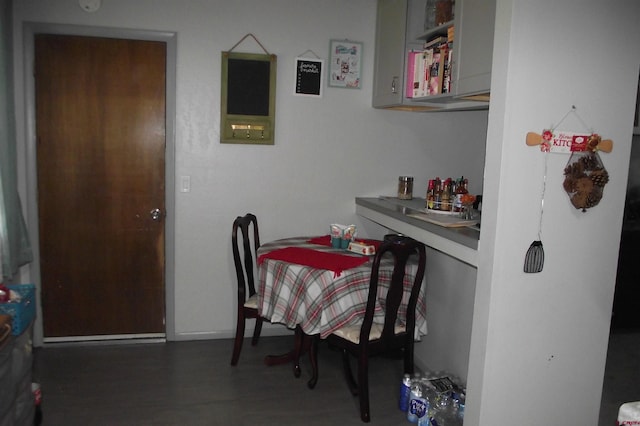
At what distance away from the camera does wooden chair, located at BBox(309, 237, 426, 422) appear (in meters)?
2.58

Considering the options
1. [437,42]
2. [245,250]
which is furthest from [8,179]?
[437,42]

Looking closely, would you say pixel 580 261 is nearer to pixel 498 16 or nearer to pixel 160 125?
pixel 498 16

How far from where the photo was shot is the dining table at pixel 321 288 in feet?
8.93

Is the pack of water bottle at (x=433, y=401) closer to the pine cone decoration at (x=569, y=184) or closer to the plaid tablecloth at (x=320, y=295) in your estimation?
the plaid tablecloth at (x=320, y=295)

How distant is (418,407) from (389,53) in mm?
2213

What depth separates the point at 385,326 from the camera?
2.72 metres

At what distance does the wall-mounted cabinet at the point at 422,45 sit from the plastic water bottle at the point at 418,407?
59.4 inches

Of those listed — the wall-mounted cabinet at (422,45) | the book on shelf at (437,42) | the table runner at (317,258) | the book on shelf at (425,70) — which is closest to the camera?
the wall-mounted cabinet at (422,45)

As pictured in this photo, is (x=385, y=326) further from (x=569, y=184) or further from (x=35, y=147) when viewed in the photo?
(x=35, y=147)

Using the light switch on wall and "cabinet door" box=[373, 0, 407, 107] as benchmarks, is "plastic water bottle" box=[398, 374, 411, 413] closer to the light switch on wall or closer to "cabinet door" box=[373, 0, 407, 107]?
"cabinet door" box=[373, 0, 407, 107]

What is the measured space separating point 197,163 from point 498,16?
2.22 metres

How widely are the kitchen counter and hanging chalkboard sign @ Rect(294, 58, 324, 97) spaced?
84 cm

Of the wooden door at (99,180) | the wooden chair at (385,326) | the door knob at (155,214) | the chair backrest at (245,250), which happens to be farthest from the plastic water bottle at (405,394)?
the door knob at (155,214)

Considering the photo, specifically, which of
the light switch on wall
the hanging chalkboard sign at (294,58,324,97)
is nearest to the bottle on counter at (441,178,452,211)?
the hanging chalkboard sign at (294,58,324,97)
